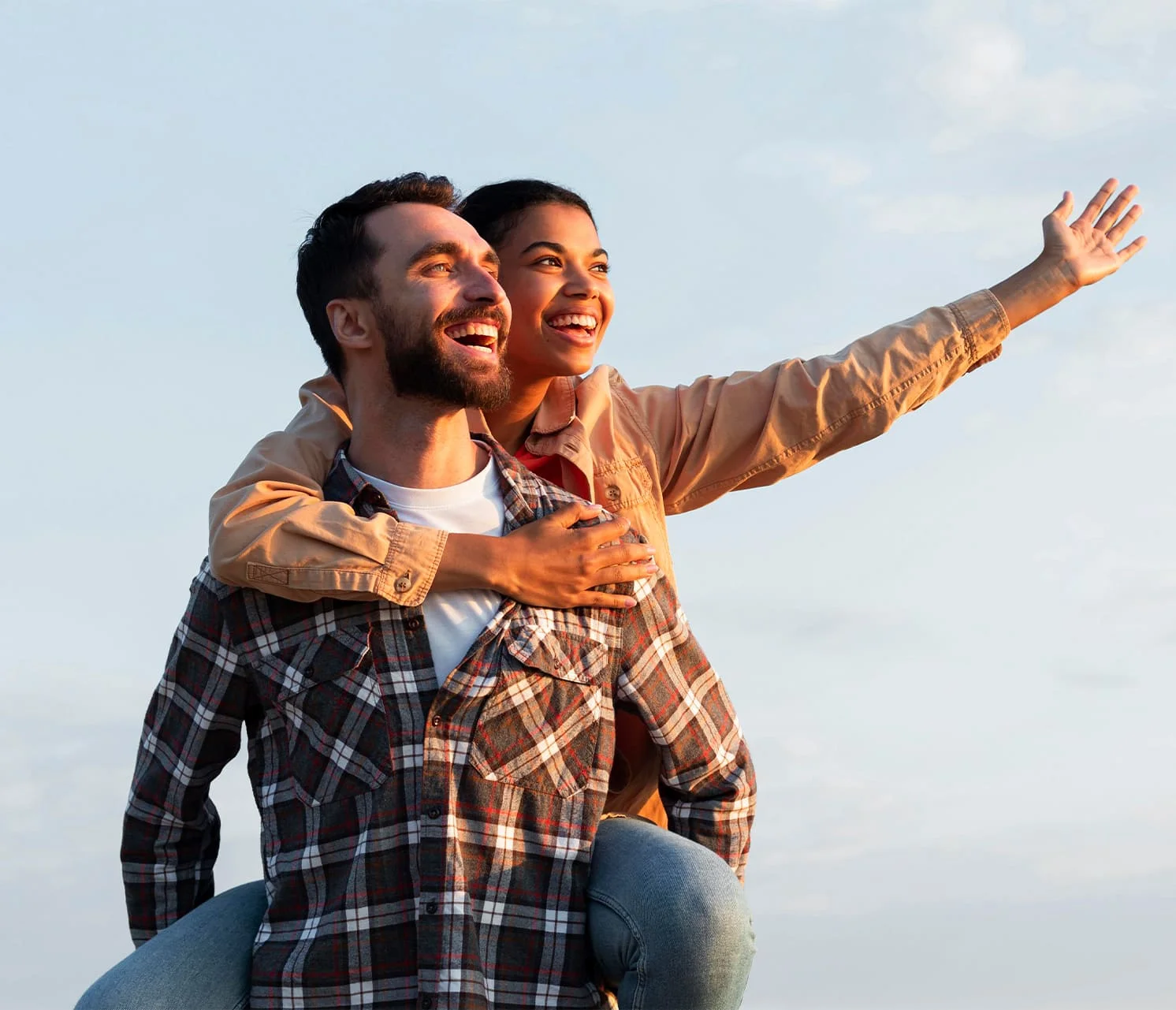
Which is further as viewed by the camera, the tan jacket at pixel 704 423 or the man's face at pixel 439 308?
the tan jacket at pixel 704 423

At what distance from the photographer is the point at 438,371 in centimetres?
403

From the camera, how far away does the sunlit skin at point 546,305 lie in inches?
192

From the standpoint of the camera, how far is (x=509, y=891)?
143 inches

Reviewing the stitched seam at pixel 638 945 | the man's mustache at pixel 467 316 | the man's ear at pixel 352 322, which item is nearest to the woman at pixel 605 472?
the stitched seam at pixel 638 945

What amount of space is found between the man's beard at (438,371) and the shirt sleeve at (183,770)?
0.75 metres

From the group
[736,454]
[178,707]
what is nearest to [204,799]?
[178,707]

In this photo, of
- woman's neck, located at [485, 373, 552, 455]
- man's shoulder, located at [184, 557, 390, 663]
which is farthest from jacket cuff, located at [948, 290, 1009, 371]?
man's shoulder, located at [184, 557, 390, 663]

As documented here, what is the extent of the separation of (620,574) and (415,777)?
0.75 meters

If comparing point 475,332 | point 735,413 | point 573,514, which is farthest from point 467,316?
point 735,413

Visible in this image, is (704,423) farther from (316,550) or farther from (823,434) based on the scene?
(316,550)

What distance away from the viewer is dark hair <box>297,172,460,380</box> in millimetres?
4328

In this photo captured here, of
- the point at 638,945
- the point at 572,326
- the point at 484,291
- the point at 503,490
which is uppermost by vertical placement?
the point at 572,326

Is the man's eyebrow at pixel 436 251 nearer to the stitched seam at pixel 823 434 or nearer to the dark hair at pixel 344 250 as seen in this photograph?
the dark hair at pixel 344 250

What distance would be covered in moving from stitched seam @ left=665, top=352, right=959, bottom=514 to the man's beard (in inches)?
46.3
